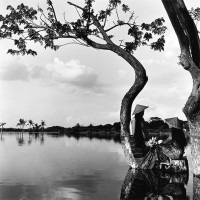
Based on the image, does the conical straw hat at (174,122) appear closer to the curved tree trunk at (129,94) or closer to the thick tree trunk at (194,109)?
the thick tree trunk at (194,109)

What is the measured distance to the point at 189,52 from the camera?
12.6 meters

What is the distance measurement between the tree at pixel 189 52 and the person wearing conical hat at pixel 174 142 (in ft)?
4.20

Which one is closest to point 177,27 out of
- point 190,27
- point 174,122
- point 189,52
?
point 190,27

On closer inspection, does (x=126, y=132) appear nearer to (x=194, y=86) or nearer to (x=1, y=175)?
(x=194, y=86)

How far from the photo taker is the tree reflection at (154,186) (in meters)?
9.38

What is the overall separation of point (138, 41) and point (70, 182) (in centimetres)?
996

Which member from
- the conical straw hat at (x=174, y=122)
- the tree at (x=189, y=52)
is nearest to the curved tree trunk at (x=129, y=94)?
the conical straw hat at (x=174, y=122)

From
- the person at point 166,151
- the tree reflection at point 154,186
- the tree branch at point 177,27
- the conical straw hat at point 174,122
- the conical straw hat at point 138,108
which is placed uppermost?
the tree branch at point 177,27

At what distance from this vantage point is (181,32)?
12328 millimetres

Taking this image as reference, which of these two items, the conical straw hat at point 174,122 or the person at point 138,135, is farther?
the person at point 138,135

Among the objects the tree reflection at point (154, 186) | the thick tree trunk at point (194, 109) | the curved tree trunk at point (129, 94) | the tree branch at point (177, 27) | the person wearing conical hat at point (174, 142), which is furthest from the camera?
the curved tree trunk at point (129, 94)

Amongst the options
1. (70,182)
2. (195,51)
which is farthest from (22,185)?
(195,51)

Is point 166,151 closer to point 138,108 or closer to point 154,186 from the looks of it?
point 138,108

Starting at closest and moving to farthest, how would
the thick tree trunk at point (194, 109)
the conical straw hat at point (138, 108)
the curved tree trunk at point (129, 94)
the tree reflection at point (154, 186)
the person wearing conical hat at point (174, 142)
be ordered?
1. the tree reflection at point (154, 186)
2. the thick tree trunk at point (194, 109)
3. the person wearing conical hat at point (174, 142)
4. the curved tree trunk at point (129, 94)
5. the conical straw hat at point (138, 108)
